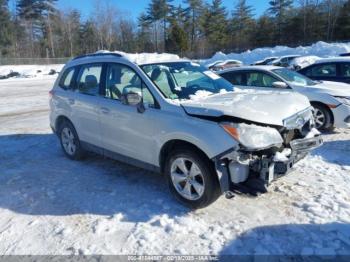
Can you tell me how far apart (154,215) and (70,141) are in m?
2.99

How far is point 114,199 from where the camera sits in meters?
4.71

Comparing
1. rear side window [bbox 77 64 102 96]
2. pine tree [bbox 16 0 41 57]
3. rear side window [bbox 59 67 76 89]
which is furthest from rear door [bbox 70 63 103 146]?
pine tree [bbox 16 0 41 57]

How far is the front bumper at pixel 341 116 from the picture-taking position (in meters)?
7.20

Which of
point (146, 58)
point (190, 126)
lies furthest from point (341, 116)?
point (190, 126)

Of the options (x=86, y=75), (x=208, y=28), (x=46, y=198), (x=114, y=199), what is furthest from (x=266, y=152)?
(x=208, y=28)

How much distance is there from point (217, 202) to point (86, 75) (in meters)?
3.20

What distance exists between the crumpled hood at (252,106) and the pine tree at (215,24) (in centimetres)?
6695

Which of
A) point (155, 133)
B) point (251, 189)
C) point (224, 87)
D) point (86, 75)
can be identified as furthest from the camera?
point (86, 75)

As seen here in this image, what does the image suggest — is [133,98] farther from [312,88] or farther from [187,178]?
[312,88]

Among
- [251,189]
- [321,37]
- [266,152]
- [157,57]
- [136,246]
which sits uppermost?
[321,37]

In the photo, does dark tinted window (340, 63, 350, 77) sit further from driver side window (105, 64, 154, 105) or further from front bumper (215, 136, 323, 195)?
driver side window (105, 64, 154, 105)

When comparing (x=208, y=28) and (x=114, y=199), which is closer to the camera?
(x=114, y=199)

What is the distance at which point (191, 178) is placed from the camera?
4188mm

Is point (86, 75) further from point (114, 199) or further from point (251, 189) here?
point (251, 189)
